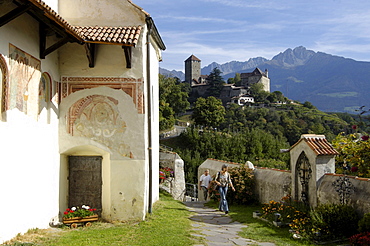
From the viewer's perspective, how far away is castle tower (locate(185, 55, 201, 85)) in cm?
14200

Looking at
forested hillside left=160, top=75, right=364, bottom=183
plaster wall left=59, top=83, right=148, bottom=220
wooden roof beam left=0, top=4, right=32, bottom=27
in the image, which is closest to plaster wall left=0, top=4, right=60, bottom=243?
wooden roof beam left=0, top=4, right=32, bottom=27

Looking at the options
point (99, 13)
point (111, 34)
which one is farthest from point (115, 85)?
point (99, 13)

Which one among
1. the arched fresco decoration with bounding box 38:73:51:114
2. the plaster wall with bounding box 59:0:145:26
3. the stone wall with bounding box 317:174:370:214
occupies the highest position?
the plaster wall with bounding box 59:0:145:26

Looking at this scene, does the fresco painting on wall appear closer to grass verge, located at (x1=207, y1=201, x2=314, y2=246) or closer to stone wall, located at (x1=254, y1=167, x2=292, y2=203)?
grass verge, located at (x1=207, y1=201, x2=314, y2=246)

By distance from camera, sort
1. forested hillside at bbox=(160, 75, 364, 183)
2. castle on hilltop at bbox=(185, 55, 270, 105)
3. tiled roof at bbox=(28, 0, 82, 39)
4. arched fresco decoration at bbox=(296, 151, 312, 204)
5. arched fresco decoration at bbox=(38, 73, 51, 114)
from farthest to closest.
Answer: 1. castle on hilltop at bbox=(185, 55, 270, 105)
2. forested hillside at bbox=(160, 75, 364, 183)
3. arched fresco decoration at bbox=(296, 151, 312, 204)
4. arched fresco decoration at bbox=(38, 73, 51, 114)
5. tiled roof at bbox=(28, 0, 82, 39)

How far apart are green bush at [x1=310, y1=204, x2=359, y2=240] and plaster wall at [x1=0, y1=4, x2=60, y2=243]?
6465mm

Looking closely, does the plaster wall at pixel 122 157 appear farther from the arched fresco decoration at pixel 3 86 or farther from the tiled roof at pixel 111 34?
the arched fresco decoration at pixel 3 86

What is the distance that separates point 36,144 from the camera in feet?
28.9

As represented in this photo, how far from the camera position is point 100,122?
10.3 m

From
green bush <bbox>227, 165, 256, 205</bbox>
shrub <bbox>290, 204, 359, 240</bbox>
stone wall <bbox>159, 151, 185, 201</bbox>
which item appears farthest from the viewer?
stone wall <bbox>159, 151, 185, 201</bbox>

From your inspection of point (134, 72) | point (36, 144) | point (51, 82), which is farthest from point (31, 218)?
point (134, 72)

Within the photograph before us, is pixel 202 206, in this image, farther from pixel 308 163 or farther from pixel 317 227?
pixel 317 227

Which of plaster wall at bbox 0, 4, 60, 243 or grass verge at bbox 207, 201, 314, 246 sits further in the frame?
grass verge at bbox 207, 201, 314, 246

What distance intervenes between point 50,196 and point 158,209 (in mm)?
3494
